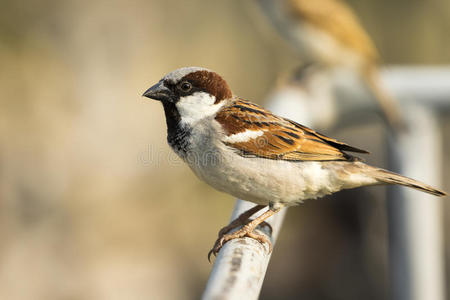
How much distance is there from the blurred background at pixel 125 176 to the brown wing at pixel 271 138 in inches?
103

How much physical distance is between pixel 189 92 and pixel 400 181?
925mm

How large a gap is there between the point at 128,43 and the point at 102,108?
0.72 m

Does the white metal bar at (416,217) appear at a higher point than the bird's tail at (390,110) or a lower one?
lower

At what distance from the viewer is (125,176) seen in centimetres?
598

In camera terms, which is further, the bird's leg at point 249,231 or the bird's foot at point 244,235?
the bird's leg at point 249,231

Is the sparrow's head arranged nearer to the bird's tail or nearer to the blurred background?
the bird's tail


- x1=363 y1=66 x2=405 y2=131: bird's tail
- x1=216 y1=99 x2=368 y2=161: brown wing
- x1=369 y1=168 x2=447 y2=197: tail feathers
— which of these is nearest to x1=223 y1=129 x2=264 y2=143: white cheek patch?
x1=216 y1=99 x2=368 y2=161: brown wing

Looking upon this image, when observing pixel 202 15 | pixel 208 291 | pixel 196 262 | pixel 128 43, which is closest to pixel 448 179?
pixel 196 262

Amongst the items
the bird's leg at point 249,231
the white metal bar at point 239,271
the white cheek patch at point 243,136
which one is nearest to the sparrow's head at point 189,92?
the white cheek patch at point 243,136

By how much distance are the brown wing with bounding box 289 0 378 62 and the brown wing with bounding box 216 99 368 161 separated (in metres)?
2.68

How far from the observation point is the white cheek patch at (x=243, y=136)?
7.80 ft

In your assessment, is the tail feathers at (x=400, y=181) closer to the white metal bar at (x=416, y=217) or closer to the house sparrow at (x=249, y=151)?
the house sparrow at (x=249, y=151)

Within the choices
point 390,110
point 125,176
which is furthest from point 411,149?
point 125,176

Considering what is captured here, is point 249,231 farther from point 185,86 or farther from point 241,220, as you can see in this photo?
point 185,86
